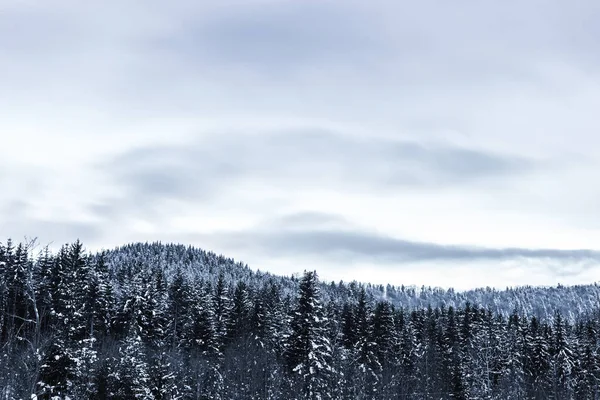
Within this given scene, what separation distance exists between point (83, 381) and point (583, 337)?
9230cm

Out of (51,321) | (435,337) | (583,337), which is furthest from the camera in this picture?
(583,337)

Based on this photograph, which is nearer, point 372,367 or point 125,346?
point 125,346

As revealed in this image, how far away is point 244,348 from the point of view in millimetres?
65938

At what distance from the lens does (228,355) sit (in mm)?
67188

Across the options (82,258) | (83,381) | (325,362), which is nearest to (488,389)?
(325,362)

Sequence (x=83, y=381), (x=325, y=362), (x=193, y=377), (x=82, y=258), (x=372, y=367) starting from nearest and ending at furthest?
1. (x=83, y=381)
2. (x=325, y=362)
3. (x=193, y=377)
4. (x=372, y=367)
5. (x=82, y=258)

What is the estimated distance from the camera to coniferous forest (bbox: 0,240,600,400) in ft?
156

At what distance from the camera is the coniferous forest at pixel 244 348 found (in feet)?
156

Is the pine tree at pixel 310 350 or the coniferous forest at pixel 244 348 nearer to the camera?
the coniferous forest at pixel 244 348

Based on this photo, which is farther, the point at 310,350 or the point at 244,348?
the point at 244,348

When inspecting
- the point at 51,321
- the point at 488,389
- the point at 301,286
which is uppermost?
the point at 301,286

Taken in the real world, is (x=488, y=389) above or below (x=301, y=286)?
below

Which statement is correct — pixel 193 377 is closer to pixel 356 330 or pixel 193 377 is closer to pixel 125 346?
pixel 125 346

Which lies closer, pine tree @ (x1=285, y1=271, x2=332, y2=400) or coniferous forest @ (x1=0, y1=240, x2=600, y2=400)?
coniferous forest @ (x1=0, y1=240, x2=600, y2=400)
